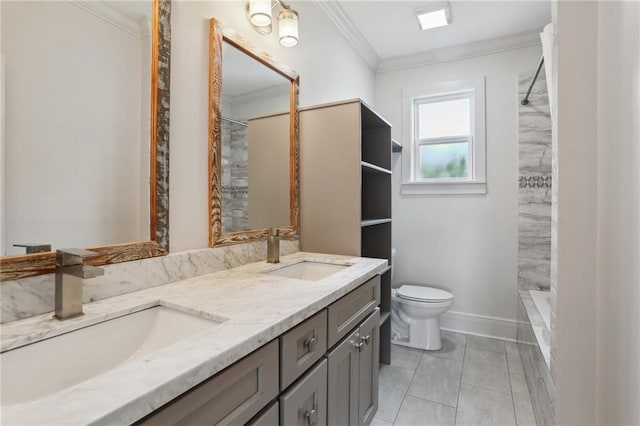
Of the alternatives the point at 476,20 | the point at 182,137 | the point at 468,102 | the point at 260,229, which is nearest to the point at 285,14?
the point at 182,137

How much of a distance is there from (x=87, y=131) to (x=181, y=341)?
0.73m

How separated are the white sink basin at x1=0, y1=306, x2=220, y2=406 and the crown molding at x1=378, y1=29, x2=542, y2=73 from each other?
318cm

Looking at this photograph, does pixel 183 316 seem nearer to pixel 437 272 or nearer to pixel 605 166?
pixel 605 166

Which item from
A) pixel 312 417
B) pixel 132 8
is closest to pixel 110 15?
pixel 132 8

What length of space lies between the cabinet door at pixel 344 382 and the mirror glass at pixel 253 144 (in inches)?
29.8


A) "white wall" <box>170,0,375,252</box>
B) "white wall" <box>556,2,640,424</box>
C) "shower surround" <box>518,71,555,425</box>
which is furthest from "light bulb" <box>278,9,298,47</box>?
"shower surround" <box>518,71,555,425</box>

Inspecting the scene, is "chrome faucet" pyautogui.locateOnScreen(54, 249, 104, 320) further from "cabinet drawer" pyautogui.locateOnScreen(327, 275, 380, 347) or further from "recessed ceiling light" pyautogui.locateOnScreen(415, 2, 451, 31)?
"recessed ceiling light" pyautogui.locateOnScreen(415, 2, 451, 31)

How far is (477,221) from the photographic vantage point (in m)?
2.90

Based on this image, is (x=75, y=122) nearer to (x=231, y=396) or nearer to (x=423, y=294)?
(x=231, y=396)

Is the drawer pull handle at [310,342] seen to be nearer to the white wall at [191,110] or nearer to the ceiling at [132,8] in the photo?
the white wall at [191,110]

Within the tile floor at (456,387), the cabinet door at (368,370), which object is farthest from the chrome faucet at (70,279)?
the tile floor at (456,387)

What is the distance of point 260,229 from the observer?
1.72 meters

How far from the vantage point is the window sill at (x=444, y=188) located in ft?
9.51

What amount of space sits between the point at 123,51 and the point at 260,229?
0.99 metres
